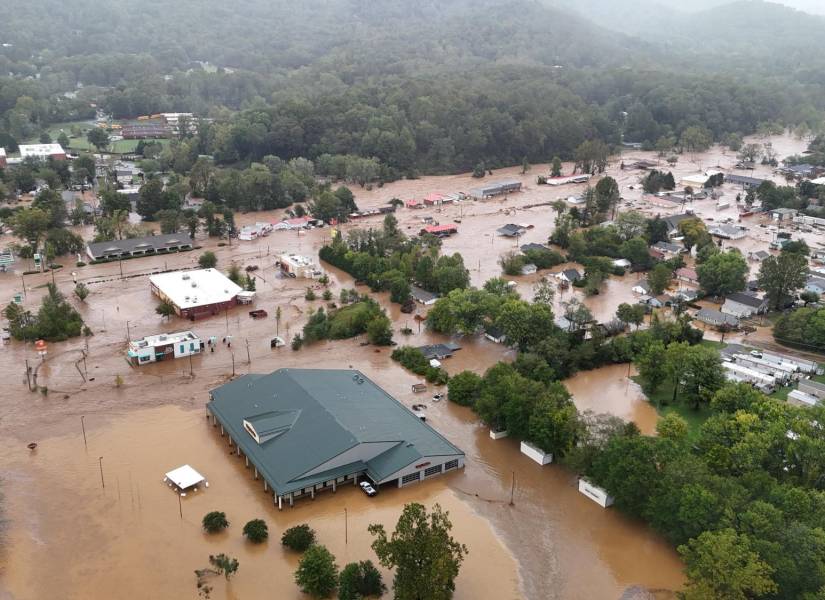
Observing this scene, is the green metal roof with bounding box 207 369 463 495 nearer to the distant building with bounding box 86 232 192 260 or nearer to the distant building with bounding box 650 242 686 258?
the distant building with bounding box 86 232 192 260

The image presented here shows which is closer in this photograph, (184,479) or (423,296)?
(184,479)

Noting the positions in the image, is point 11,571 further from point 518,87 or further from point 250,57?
point 250,57

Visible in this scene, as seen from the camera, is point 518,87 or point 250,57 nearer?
point 518,87

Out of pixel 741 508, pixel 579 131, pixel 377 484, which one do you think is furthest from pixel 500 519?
pixel 579 131

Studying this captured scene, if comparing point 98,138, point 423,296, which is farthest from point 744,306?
point 98,138

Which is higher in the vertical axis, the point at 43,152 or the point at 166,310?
the point at 166,310

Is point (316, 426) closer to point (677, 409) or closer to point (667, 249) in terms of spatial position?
point (677, 409)

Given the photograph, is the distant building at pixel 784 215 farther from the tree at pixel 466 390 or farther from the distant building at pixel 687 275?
the tree at pixel 466 390
